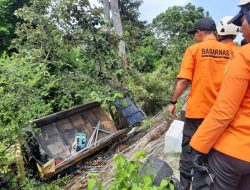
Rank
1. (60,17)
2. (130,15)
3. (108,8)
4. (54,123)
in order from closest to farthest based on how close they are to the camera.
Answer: (54,123)
(60,17)
(108,8)
(130,15)

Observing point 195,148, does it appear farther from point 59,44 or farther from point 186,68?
point 59,44

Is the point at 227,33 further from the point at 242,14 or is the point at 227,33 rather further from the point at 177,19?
the point at 177,19

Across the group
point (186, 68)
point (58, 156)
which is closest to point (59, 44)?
point (58, 156)

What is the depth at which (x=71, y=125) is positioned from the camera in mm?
7809

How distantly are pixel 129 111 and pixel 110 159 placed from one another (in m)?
1.72

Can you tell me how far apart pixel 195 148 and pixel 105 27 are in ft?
23.3

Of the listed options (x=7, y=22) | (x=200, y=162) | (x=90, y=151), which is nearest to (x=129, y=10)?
(x=7, y=22)

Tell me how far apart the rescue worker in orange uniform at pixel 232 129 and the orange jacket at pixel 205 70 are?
3.84 feet

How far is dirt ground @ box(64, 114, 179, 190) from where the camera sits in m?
5.57

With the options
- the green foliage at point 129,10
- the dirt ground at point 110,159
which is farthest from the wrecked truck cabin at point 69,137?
the green foliage at point 129,10

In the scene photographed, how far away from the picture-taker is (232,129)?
92.3 inches

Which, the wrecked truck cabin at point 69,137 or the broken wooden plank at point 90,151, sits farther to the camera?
the wrecked truck cabin at point 69,137

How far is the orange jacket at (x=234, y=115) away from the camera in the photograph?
7.32ft

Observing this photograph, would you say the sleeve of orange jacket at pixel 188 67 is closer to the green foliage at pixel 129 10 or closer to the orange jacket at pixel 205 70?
the orange jacket at pixel 205 70
